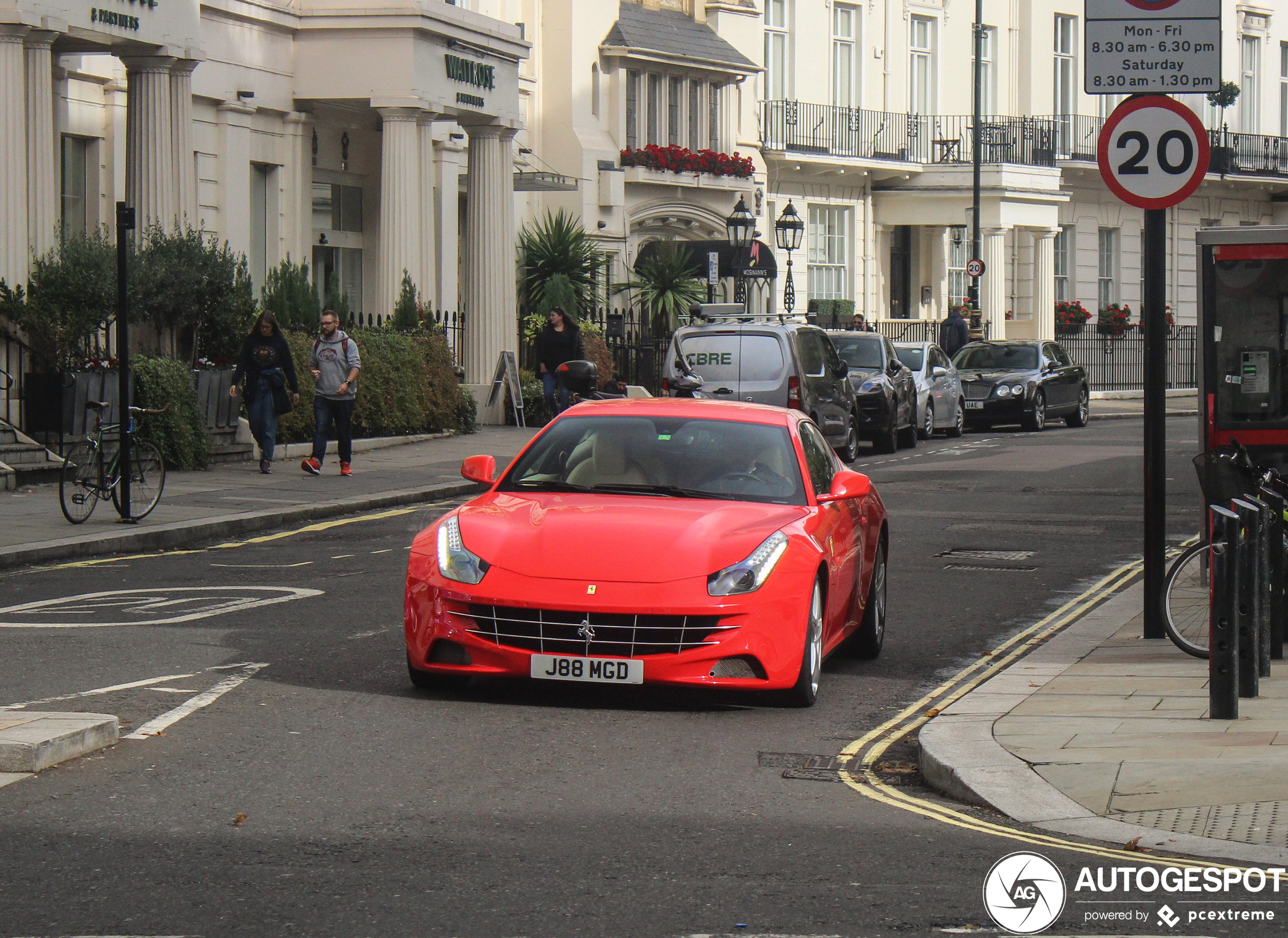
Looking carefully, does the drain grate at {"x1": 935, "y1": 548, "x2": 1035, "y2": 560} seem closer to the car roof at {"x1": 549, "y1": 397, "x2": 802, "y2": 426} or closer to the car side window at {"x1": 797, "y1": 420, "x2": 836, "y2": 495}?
the car side window at {"x1": 797, "y1": 420, "x2": 836, "y2": 495}

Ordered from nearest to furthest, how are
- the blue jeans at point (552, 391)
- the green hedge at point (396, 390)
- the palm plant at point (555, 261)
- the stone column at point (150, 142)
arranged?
the stone column at point (150, 142) < the green hedge at point (396, 390) < the blue jeans at point (552, 391) < the palm plant at point (555, 261)

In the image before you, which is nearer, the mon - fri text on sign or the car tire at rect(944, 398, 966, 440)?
the mon - fri text on sign

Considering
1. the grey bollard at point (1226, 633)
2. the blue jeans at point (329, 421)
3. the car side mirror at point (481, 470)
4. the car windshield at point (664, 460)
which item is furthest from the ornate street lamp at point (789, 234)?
the grey bollard at point (1226, 633)

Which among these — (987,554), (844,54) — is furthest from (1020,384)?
(987,554)

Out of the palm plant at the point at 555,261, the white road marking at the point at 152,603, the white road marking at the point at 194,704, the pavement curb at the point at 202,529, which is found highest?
the palm plant at the point at 555,261

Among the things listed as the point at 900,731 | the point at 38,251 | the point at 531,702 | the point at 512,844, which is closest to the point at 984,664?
the point at 900,731

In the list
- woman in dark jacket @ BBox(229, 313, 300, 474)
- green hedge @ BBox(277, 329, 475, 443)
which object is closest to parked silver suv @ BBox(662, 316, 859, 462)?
green hedge @ BBox(277, 329, 475, 443)

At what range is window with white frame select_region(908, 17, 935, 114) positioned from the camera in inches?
1866

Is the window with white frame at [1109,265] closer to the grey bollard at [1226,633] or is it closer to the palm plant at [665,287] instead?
the palm plant at [665,287]

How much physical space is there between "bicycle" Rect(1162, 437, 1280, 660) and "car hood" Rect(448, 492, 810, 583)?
7.00 ft

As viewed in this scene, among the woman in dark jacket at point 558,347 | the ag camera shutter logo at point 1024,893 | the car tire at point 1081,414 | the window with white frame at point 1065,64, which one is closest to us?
the ag camera shutter logo at point 1024,893

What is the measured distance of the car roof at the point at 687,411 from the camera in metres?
9.82

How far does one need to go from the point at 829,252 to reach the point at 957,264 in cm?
523

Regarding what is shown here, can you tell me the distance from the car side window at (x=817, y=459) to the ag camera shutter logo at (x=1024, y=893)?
392 centimetres
